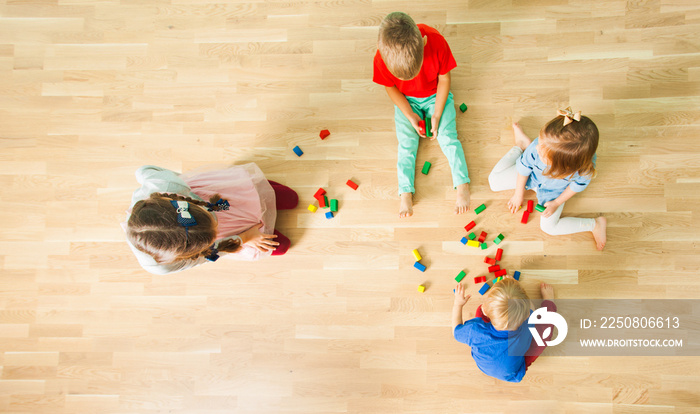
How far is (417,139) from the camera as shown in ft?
6.33

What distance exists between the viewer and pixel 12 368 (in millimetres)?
1997

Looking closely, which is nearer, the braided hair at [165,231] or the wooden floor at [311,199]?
the braided hair at [165,231]

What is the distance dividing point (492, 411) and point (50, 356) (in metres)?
2.20

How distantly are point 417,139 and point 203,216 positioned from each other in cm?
107

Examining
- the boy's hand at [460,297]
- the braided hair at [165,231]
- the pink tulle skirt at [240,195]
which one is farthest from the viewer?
the boy's hand at [460,297]

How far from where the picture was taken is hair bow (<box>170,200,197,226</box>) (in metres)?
1.36

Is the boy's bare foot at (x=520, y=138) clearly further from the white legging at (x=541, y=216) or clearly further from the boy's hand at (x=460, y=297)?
the boy's hand at (x=460, y=297)

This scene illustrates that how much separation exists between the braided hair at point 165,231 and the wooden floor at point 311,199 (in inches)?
22.9

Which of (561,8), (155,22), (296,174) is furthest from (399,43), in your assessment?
(155,22)

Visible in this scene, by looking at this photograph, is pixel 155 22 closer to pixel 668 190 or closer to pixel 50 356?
pixel 50 356

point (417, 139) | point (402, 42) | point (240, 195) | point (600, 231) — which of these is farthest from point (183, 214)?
point (600, 231)

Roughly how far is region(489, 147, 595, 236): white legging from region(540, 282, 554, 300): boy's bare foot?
247 millimetres

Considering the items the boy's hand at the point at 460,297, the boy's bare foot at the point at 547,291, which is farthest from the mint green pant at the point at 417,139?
the boy's bare foot at the point at 547,291

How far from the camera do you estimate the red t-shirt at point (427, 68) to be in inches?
64.4
